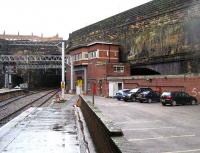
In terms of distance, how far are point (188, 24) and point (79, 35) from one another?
4496 centimetres

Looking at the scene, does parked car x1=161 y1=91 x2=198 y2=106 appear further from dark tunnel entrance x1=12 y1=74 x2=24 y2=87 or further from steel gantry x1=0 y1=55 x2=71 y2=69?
dark tunnel entrance x1=12 y1=74 x2=24 y2=87

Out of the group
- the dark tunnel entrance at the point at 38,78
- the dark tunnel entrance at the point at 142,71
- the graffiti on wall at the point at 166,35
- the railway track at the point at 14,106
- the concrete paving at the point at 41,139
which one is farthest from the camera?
the dark tunnel entrance at the point at 38,78

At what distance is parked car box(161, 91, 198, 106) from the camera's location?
40.2 m

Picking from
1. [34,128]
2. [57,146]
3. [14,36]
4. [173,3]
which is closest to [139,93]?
[173,3]

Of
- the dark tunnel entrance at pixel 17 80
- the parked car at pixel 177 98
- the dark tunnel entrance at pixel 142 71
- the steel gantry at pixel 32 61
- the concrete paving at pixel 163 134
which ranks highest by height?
the steel gantry at pixel 32 61

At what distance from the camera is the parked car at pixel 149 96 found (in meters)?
46.8

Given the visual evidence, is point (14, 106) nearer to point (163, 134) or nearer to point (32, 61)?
point (163, 134)

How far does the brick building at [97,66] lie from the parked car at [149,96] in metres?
16.9

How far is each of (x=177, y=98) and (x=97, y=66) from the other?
3367 cm

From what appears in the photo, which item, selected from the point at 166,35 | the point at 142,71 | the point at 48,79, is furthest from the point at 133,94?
the point at 48,79

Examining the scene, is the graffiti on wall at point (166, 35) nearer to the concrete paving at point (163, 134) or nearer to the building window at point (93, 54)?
the building window at point (93, 54)

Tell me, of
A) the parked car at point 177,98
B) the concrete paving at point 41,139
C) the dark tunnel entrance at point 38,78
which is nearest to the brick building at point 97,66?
the parked car at point 177,98

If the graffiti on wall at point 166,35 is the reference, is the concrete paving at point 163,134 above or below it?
below

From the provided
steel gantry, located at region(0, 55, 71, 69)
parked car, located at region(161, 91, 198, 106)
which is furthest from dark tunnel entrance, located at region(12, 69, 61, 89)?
parked car, located at region(161, 91, 198, 106)
